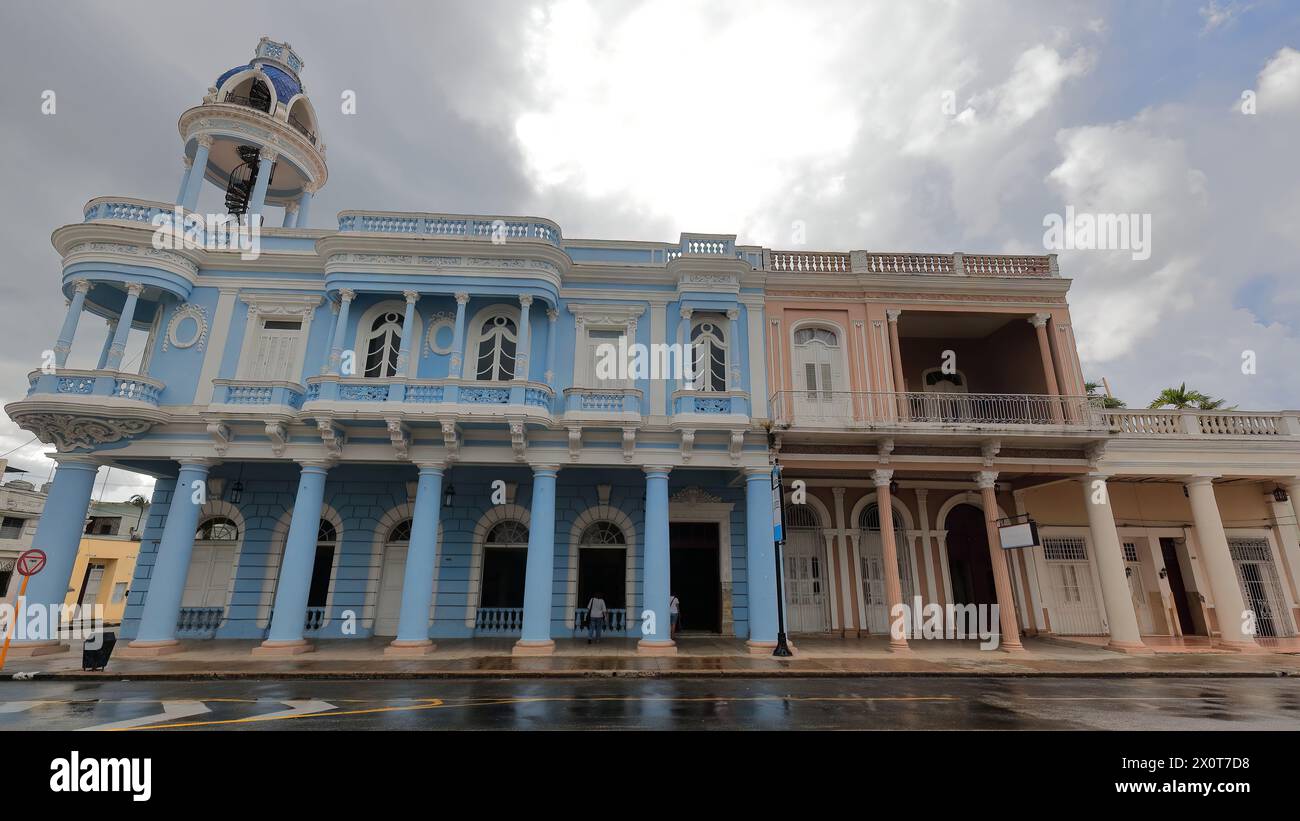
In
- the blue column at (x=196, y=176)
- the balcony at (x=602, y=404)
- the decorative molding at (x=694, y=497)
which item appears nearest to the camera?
the balcony at (x=602, y=404)

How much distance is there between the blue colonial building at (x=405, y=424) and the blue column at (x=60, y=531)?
0.17 ft

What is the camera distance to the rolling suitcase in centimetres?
1127

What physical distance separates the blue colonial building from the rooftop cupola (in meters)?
0.11

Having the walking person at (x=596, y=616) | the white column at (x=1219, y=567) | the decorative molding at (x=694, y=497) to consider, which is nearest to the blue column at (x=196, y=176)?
the walking person at (x=596, y=616)

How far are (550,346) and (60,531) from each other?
1221 cm

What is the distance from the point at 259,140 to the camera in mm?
17328

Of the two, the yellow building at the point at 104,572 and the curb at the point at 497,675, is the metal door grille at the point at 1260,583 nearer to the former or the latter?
the curb at the point at 497,675

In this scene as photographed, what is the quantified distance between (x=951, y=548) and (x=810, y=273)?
951cm

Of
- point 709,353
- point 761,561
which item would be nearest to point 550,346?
point 709,353

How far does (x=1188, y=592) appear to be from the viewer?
1786cm

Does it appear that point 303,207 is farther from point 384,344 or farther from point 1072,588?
point 1072,588

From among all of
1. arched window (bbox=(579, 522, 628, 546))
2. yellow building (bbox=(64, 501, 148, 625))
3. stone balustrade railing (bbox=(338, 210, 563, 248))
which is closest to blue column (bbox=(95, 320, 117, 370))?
stone balustrade railing (bbox=(338, 210, 563, 248))

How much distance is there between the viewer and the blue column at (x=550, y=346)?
49.9 ft

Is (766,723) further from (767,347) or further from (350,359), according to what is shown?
(350,359)
